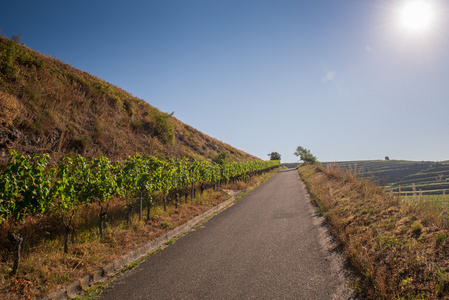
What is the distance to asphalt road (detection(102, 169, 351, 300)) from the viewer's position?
412 cm

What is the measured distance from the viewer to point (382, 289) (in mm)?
3541

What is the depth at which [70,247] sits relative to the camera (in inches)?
217

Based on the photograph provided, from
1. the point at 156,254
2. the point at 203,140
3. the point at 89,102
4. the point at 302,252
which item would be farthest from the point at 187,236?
the point at 203,140

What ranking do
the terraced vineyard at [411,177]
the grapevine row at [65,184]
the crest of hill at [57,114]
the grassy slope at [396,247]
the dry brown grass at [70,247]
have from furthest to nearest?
the crest of hill at [57,114] < the terraced vineyard at [411,177] < the grapevine row at [65,184] < the dry brown grass at [70,247] < the grassy slope at [396,247]

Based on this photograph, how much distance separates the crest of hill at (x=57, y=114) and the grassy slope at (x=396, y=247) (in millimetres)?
12722

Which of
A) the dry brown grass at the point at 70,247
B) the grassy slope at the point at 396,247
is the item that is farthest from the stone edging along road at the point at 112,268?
the grassy slope at the point at 396,247

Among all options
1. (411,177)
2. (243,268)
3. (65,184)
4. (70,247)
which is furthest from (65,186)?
(411,177)

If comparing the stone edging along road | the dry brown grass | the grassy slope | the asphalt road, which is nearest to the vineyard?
the dry brown grass

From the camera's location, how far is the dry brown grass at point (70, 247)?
13.5ft

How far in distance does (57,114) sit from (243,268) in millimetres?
13413

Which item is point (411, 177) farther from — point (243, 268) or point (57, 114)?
point (57, 114)

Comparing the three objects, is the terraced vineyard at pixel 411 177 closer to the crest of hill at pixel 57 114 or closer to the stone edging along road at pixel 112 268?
the stone edging along road at pixel 112 268

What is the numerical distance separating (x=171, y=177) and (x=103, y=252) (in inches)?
210

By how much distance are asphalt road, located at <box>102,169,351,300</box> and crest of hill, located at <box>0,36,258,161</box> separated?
826 cm
